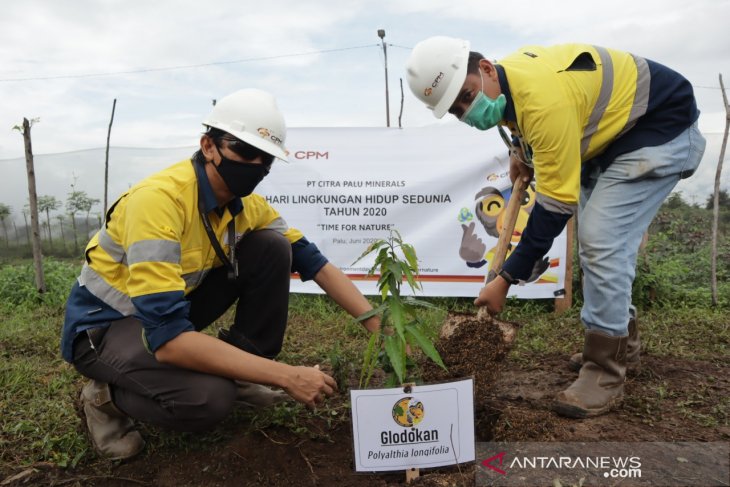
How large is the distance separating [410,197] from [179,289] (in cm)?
337

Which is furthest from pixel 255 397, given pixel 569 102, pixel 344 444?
pixel 569 102

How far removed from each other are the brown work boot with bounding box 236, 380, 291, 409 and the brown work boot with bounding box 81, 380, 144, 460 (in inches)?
18.9

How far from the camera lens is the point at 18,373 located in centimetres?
351

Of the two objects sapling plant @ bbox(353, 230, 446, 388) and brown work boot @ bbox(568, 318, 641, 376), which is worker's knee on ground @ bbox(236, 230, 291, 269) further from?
brown work boot @ bbox(568, 318, 641, 376)

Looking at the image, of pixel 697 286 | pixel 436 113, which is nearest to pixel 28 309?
pixel 436 113

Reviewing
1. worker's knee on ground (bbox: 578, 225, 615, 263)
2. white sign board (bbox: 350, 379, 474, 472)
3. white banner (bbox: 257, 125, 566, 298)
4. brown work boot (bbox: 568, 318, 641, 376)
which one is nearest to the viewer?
white sign board (bbox: 350, 379, 474, 472)

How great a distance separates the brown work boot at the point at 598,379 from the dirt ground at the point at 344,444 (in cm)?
5

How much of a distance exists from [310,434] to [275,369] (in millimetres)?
552

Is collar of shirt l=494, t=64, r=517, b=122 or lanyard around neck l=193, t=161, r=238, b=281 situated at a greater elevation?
collar of shirt l=494, t=64, r=517, b=122

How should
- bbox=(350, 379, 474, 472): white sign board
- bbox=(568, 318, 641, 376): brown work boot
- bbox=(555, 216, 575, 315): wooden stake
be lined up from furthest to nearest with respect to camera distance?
bbox=(555, 216, 575, 315): wooden stake, bbox=(568, 318, 641, 376): brown work boot, bbox=(350, 379, 474, 472): white sign board

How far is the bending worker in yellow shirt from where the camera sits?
252 centimetres

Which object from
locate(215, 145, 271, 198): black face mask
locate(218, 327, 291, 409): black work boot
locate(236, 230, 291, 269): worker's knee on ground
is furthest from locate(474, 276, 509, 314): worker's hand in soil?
locate(215, 145, 271, 198): black face mask

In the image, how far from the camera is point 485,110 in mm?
2580

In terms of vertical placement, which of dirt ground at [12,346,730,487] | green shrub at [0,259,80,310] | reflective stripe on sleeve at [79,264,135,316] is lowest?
green shrub at [0,259,80,310]
